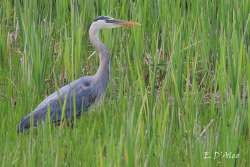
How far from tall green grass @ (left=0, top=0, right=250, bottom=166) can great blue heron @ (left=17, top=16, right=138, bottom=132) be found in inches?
3.3

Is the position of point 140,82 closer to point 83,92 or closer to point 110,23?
point 83,92

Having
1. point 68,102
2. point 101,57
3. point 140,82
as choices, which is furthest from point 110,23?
point 140,82

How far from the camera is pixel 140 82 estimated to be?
13.6 ft

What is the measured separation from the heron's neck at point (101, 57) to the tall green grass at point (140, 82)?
0.13 m

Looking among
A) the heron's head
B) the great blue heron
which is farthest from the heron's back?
the heron's head

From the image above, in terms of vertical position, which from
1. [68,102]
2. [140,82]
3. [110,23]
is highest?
[110,23]

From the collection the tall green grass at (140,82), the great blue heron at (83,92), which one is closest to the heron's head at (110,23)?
the great blue heron at (83,92)

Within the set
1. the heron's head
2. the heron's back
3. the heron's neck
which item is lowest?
the heron's back

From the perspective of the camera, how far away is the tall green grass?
11.9 feet

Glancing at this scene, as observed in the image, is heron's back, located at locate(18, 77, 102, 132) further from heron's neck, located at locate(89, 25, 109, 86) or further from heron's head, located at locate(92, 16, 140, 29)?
heron's head, located at locate(92, 16, 140, 29)

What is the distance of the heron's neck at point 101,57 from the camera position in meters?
5.08

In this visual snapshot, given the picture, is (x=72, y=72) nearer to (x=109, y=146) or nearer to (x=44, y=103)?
(x=44, y=103)

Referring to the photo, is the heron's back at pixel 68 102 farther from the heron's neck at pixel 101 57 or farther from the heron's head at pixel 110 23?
the heron's head at pixel 110 23

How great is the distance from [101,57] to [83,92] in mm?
294
